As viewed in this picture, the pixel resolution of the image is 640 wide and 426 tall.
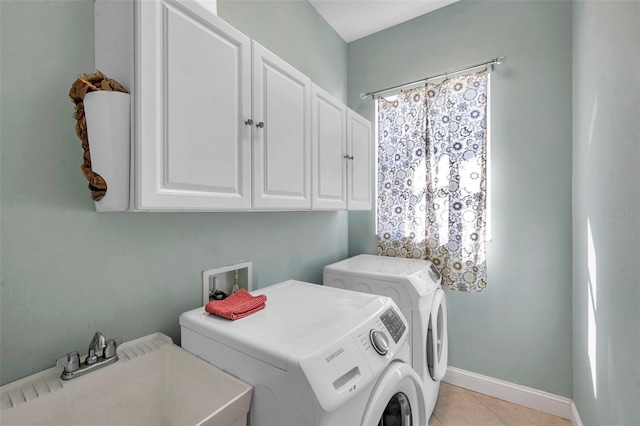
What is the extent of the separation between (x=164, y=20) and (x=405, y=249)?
2223mm

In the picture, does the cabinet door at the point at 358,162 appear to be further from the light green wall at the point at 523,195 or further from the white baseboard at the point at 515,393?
the white baseboard at the point at 515,393

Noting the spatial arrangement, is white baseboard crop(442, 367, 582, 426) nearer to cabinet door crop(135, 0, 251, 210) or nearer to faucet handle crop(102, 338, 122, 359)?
cabinet door crop(135, 0, 251, 210)

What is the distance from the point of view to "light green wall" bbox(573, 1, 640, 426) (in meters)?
0.97

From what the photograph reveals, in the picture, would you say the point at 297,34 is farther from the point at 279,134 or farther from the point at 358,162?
the point at 279,134

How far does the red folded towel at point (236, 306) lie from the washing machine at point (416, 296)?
792 millimetres

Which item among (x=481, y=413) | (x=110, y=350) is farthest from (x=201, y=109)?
(x=481, y=413)

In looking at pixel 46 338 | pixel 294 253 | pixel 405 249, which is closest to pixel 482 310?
pixel 405 249

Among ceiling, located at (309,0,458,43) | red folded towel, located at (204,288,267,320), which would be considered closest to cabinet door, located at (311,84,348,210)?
red folded towel, located at (204,288,267,320)

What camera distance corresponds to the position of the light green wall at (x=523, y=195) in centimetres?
190

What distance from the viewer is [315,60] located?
2344mm

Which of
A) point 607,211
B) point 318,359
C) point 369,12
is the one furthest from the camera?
point 369,12

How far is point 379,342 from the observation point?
102 centimetres

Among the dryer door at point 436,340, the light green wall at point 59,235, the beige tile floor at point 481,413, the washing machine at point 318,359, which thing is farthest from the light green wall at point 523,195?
the light green wall at point 59,235

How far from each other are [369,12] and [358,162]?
1.37m
